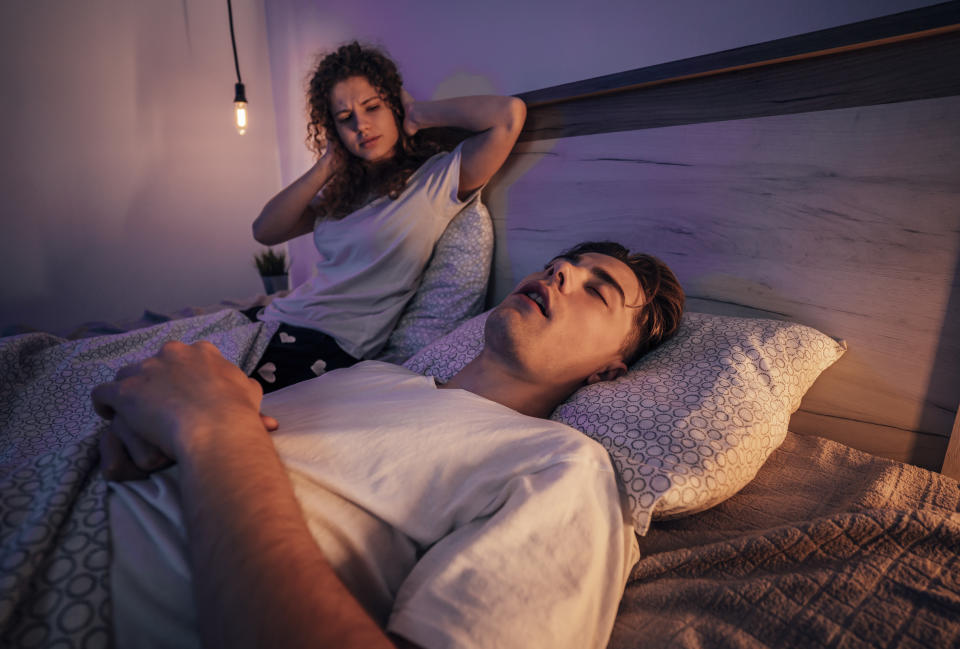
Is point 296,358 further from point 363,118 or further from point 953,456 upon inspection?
point 953,456

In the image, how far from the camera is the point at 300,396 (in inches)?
37.2

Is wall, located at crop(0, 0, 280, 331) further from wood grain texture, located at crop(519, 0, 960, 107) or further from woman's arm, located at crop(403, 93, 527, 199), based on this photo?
wood grain texture, located at crop(519, 0, 960, 107)

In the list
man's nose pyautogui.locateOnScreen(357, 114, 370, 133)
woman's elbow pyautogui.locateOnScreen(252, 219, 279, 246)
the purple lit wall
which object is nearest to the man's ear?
the purple lit wall

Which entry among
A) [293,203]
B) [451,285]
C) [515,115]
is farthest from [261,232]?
[515,115]

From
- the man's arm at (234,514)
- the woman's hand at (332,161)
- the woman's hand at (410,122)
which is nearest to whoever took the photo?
the man's arm at (234,514)

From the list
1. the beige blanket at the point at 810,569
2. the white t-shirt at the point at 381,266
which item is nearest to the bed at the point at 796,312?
the beige blanket at the point at 810,569

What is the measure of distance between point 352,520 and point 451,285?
3.36 feet

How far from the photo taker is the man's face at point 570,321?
0.95m

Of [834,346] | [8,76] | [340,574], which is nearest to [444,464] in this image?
[340,574]

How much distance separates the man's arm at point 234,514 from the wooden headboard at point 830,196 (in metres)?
1.09

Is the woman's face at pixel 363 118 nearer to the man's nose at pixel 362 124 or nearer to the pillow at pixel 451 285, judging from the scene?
the man's nose at pixel 362 124

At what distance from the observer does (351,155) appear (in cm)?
181

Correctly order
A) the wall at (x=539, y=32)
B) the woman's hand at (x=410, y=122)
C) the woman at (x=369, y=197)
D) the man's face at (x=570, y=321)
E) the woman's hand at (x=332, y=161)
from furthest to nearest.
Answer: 1. the woman's hand at (x=332, y=161)
2. the woman's hand at (x=410, y=122)
3. the woman at (x=369, y=197)
4. the wall at (x=539, y=32)
5. the man's face at (x=570, y=321)

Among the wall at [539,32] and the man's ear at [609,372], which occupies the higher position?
the wall at [539,32]
